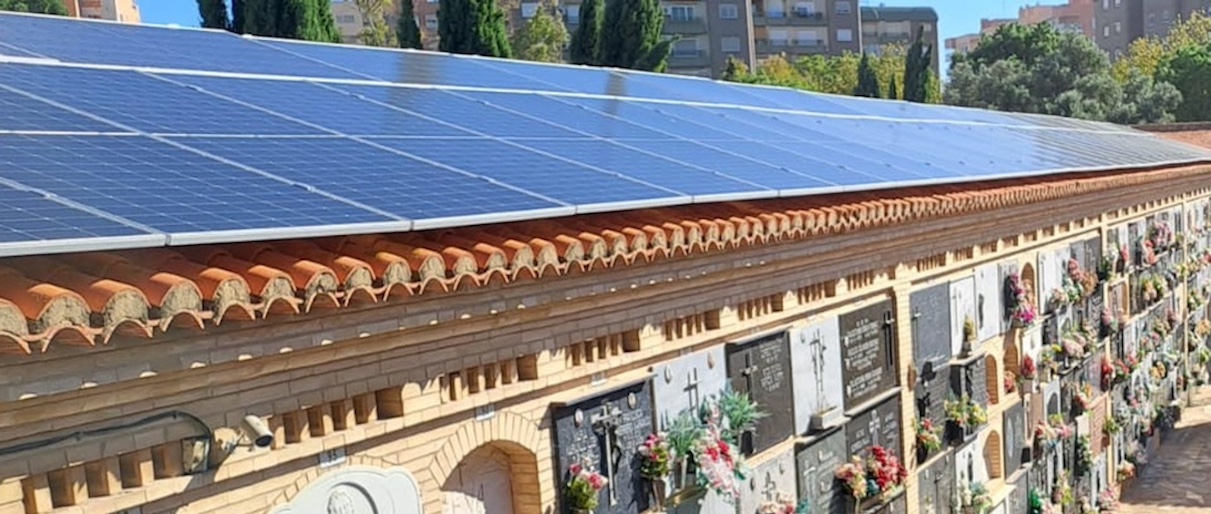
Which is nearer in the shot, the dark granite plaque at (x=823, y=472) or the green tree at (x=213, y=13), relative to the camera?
the dark granite plaque at (x=823, y=472)

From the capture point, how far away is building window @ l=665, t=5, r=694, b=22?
6925 centimetres

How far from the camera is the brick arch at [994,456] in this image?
43.9 feet

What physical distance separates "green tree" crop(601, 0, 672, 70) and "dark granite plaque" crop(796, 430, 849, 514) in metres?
21.6

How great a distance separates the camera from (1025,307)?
535 inches

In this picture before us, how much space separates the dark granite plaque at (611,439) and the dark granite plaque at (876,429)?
3.14 meters

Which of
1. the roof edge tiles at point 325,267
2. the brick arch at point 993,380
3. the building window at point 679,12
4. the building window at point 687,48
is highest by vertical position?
the building window at point 679,12

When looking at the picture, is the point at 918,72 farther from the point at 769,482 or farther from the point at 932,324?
the point at 769,482

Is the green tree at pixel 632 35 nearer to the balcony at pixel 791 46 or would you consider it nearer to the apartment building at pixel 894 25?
the balcony at pixel 791 46

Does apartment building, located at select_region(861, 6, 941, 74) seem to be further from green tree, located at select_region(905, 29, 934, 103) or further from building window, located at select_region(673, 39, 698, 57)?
green tree, located at select_region(905, 29, 934, 103)

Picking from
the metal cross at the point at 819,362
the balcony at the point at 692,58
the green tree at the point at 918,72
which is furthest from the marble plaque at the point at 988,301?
the balcony at the point at 692,58

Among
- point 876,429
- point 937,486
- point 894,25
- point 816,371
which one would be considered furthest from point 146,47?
point 894,25

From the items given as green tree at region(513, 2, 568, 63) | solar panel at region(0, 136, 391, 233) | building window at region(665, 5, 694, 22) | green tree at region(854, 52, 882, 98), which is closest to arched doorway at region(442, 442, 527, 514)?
solar panel at region(0, 136, 391, 233)

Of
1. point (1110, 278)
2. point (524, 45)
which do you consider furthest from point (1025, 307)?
point (524, 45)

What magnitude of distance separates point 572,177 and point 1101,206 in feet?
39.5
